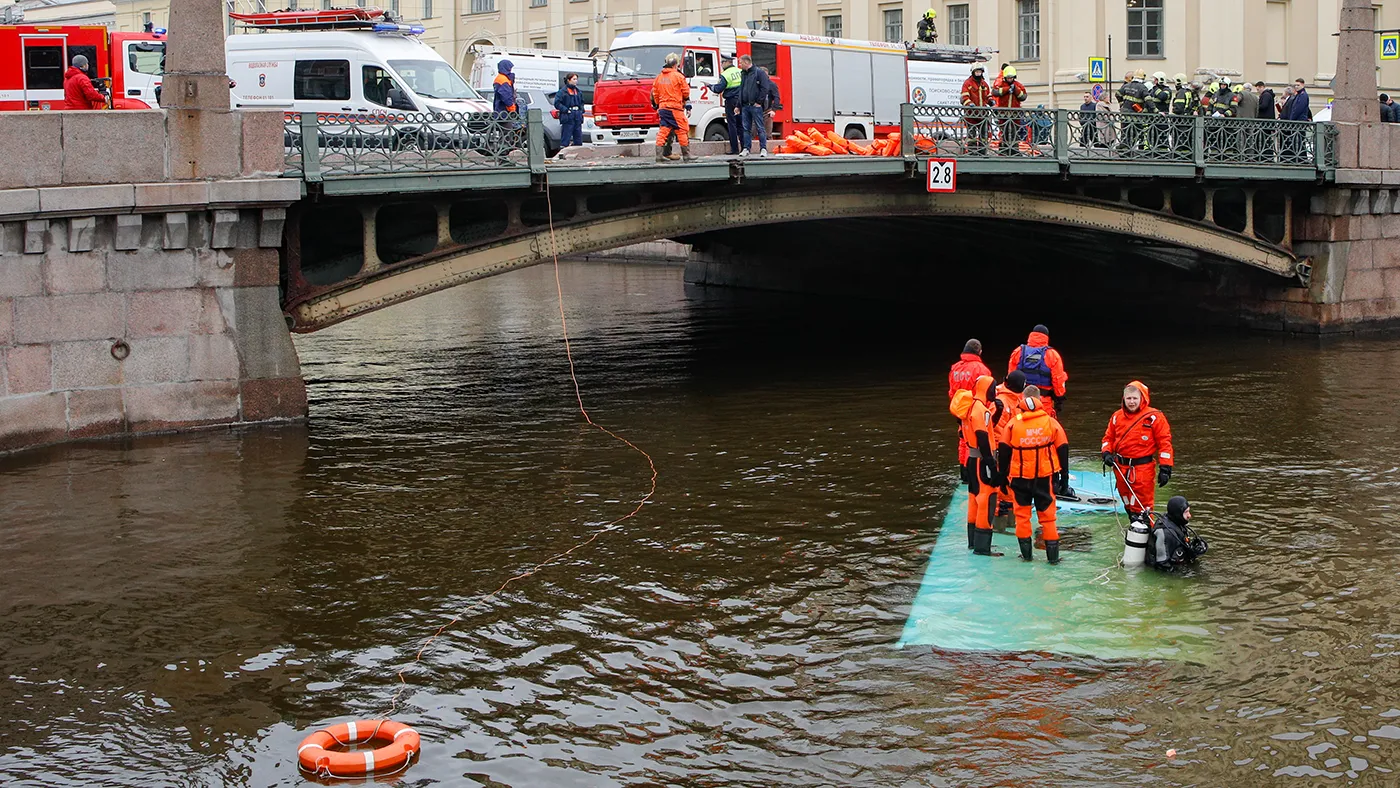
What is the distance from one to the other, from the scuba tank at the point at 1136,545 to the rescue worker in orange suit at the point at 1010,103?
12465mm

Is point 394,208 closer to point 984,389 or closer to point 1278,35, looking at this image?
point 984,389

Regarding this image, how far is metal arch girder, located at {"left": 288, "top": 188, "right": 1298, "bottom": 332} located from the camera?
2059 centimetres

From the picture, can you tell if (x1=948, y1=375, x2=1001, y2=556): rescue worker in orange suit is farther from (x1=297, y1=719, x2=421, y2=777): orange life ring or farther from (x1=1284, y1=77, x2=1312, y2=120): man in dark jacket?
(x1=1284, y1=77, x2=1312, y2=120): man in dark jacket

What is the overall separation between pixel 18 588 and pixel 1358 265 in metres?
24.3

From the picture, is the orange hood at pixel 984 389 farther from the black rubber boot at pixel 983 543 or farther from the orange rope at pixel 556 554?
the orange rope at pixel 556 554

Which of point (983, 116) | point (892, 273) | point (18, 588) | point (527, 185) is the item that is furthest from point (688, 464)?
point (892, 273)

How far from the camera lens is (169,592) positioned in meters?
13.2

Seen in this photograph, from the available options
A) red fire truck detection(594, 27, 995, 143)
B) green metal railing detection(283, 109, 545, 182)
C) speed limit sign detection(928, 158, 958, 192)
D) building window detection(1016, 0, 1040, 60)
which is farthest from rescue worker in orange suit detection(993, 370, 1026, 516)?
building window detection(1016, 0, 1040, 60)

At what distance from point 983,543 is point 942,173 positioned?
1126 cm

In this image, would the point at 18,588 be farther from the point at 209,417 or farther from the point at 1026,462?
the point at 1026,462

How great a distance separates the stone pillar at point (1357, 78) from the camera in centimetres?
2883

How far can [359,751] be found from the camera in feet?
31.7

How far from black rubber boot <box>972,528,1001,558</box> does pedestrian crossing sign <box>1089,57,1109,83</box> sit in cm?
3026

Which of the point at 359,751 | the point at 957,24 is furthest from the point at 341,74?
the point at 957,24
